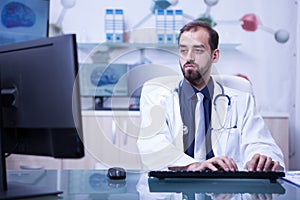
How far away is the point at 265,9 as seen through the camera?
3.78m

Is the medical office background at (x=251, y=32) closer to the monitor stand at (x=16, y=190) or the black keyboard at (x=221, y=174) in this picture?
the black keyboard at (x=221, y=174)

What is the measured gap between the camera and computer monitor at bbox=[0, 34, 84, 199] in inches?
45.1

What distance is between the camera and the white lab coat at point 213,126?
186cm

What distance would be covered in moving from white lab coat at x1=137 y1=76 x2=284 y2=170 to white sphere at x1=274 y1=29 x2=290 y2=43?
1871 millimetres

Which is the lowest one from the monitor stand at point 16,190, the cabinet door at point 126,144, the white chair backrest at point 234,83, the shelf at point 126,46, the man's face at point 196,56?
the cabinet door at point 126,144

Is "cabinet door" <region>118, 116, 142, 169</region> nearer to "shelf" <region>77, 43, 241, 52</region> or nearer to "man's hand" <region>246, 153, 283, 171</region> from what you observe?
"shelf" <region>77, 43, 241, 52</region>

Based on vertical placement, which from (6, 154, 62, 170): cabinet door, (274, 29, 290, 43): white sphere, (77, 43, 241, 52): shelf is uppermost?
(274, 29, 290, 43): white sphere

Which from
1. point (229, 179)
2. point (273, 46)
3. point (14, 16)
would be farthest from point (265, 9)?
point (229, 179)

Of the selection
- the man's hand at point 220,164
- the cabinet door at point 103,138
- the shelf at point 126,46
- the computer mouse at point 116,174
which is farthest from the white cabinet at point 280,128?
the computer mouse at point 116,174

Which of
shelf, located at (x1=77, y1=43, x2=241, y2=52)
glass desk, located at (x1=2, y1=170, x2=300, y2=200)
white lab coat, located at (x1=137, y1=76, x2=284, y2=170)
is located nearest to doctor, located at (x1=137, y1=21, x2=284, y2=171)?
white lab coat, located at (x1=137, y1=76, x2=284, y2=170)

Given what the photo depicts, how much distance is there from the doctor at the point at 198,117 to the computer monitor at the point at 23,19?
6.74ft

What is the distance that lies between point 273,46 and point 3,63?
2.97 m

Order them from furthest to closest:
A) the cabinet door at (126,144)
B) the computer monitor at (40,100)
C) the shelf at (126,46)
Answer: the shelf at (126,46), the cabinet door at (126,144), the computer monitor at (40,100)

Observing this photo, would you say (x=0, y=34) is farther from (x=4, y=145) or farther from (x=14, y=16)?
(x=4, y=145)
